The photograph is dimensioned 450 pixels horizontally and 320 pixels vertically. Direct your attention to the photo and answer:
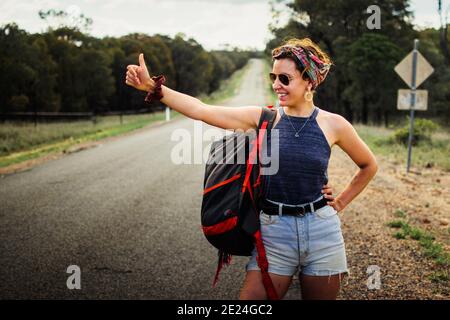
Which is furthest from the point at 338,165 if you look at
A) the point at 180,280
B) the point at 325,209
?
the point at 325,209

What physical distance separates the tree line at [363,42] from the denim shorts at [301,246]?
29282 millimetres

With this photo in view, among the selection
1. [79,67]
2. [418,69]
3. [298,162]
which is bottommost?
[298,162]

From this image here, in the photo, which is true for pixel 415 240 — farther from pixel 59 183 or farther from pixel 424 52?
pixel 424 52

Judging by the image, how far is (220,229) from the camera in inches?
83.8

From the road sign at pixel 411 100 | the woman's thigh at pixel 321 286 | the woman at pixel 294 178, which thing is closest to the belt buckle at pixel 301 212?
the woman at pixel 294 178

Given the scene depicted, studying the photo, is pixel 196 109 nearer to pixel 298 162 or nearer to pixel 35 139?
pixel 298 162

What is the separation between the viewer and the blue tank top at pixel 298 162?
2170 millimetres

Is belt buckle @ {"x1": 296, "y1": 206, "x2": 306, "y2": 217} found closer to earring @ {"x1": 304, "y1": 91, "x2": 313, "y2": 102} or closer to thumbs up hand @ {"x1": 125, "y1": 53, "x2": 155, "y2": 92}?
earring @ {"x1": 304, "y1": 91, "x2": 313, "y2": 102}

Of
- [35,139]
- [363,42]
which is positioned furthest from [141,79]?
[363,42]

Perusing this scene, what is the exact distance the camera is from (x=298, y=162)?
2166 millimetres

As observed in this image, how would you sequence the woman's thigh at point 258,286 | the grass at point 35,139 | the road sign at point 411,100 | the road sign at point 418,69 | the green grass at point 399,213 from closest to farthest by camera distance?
1. the woman's thigh at point 258,286
2. the green grass at point 399,213
3. the road sign at point 418,69
4. the road sign at point 411,100
5. the grass at point 35,139

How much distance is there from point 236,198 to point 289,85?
67cm

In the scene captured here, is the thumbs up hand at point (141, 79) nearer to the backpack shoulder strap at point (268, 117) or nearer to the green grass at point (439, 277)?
the backpack shoulder strap at point (268, 117)

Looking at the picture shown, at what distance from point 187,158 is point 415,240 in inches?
332
